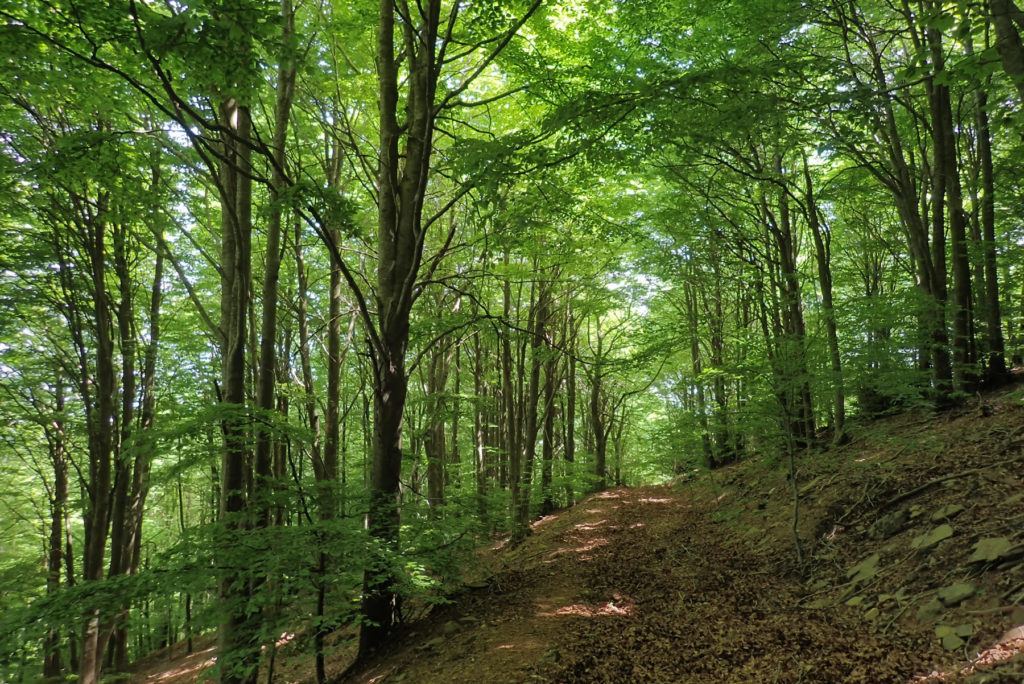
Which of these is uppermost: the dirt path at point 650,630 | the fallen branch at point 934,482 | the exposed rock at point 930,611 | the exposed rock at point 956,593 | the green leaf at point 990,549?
the fallen branch at point 934,482

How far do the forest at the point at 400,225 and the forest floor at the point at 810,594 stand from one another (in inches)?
30.8

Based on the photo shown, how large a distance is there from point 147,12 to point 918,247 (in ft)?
37.3

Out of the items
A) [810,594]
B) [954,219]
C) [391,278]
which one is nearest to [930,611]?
[810,594]

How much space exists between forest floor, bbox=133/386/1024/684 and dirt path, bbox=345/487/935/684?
0.07 ft

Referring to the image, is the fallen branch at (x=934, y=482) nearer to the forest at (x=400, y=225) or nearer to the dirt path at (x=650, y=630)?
the forest at (x=400, y=225)

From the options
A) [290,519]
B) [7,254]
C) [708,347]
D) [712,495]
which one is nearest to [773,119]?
[290,519]

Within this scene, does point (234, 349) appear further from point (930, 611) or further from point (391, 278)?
point (930, 611)

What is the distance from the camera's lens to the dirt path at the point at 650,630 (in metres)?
4.45

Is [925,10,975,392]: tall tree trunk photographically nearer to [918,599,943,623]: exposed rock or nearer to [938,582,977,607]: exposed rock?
[938,582,977,607]: exposed rock

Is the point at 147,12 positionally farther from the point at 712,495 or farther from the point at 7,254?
the point at 712,495

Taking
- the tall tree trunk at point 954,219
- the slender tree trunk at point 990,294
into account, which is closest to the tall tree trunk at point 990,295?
the slender tree trunk at point 990,294

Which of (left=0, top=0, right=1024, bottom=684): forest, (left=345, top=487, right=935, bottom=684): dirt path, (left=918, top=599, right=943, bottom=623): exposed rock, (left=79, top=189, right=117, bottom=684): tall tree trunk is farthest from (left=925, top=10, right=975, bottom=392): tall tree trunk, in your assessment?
(left=79, top=189, right=117, bottom=684): tall tree trunk

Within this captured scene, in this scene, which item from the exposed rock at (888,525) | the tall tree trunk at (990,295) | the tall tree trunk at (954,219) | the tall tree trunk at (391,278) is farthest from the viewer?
the tall tree trunk at (990,295)

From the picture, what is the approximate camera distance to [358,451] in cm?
2358
